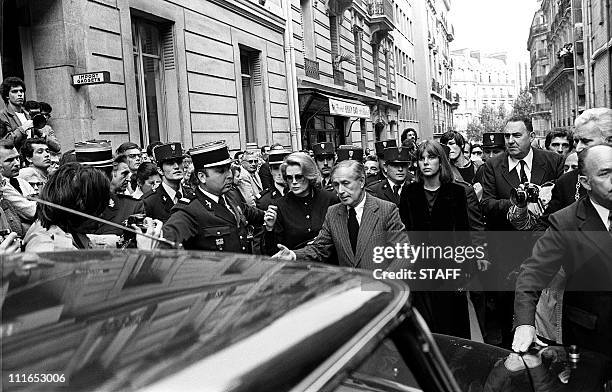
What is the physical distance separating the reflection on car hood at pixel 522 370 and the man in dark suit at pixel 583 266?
13 cm

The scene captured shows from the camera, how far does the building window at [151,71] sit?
38.5 feet

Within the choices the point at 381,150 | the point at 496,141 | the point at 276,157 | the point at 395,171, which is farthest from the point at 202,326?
the point at 496,141

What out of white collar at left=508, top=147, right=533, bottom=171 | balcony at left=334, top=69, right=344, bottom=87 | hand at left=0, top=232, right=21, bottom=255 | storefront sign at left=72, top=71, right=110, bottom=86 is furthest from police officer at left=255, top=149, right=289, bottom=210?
balcony at left=334, top=69, right=344, bottom=87

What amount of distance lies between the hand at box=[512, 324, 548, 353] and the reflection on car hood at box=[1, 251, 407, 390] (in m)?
1.73

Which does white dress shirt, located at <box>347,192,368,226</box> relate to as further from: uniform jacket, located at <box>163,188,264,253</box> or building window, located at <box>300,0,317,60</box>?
building window, located at <box>300,0,317,60</box>

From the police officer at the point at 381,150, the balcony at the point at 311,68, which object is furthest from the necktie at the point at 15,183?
the balcony at the point at 311,68

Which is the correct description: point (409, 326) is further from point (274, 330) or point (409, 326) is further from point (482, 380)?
point (482, 380)

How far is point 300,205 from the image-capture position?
5547 mm

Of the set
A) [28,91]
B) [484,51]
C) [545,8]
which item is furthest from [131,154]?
[484,51]

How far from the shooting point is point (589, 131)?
4922 mm

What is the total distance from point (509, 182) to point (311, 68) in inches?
656

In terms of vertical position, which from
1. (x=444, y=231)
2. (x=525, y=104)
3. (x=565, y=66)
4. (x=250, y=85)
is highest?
(x=565, y=66)

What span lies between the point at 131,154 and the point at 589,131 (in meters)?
5.01

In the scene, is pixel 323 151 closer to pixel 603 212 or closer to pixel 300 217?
pixel 300 217
